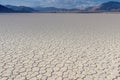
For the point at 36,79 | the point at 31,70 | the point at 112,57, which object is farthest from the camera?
the point at 112,57

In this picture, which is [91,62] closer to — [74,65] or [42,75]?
[74,65]

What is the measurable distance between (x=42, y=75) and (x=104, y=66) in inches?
56.6

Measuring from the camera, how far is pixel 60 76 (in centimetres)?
304

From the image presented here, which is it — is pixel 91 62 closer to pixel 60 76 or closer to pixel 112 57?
pixel 112 57

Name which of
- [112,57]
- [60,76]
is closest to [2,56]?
[60,76]

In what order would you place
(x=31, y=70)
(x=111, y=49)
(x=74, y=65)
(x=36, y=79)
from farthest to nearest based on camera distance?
(x=111, y=49) < (x=74, y=65) < (x=31, y=70) < (x=36, y=79)

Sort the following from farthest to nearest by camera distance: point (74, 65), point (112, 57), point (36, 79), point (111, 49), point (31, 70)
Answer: point (111, 49) → point (112, 57) → point (74, 65) → point (31, 70) → point (36, 79)

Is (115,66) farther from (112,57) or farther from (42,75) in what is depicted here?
(42,75)

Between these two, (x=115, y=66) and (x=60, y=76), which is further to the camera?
(x=115, y=66)

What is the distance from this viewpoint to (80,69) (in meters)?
3.36

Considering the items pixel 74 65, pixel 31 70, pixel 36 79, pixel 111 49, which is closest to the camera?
pixel 36 79

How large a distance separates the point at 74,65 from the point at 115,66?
937mm

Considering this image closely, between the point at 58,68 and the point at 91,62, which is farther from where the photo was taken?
the point at 91,62

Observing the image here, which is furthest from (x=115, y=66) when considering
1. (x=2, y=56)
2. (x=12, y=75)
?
(x=2, y=56)
